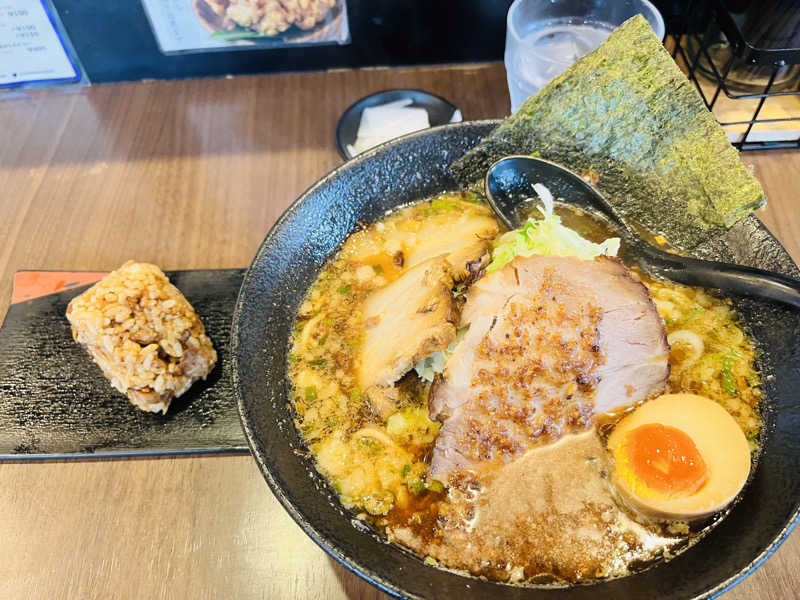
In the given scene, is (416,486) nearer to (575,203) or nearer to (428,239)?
(428,239)

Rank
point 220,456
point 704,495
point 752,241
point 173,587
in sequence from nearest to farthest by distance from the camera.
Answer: point 704,495 → point 173,587 → point 752,241 → point 220,456

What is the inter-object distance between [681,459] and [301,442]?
1.01 metres

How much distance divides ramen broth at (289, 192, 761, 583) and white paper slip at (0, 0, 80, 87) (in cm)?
203

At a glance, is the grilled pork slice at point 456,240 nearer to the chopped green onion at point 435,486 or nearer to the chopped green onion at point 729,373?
the chopped green onion at point 435,486

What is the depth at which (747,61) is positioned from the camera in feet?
7.28

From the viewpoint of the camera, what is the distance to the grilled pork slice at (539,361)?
1.49 m

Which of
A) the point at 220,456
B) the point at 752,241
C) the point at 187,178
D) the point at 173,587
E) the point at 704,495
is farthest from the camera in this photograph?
the point at 187,178

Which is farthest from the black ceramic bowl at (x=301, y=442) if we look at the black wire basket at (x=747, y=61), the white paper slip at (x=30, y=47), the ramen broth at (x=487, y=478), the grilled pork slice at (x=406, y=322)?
the white paper slip at (x=30, y=47)

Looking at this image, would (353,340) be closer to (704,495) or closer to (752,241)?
(704,495)

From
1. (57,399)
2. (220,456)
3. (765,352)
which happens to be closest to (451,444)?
(220,456)

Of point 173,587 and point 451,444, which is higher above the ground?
point 451,444

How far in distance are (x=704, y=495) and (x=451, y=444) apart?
638mm

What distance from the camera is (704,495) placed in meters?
1.40

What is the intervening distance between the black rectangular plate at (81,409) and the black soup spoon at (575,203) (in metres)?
1.11
